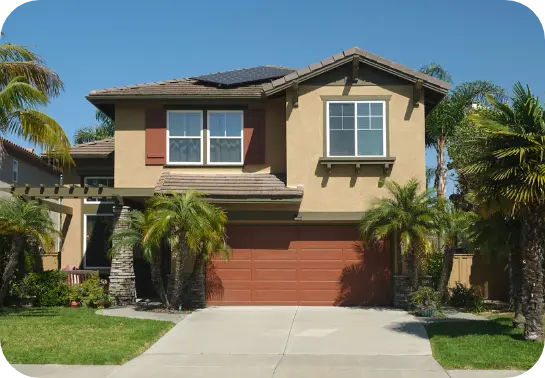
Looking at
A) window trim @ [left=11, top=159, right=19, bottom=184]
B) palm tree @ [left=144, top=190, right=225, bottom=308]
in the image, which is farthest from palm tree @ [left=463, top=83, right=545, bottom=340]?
window trim @ [left=11, top=159, right=19, bottom=184]

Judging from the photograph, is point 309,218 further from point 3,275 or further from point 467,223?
point 3,275

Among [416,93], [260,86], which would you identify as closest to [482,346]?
[416,93]

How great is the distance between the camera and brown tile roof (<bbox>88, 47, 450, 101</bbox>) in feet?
63.8

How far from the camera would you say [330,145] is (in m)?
19.7

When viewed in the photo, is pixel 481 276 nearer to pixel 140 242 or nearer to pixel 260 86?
pixel 260 86

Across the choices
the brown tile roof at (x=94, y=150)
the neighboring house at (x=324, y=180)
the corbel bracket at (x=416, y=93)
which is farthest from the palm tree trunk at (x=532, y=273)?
the brown tile roof at (x=94, y=150)

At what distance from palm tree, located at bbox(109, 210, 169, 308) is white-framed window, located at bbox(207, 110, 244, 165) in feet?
9.97

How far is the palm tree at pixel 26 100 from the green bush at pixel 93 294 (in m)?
4.18

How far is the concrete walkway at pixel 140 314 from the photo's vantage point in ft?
54.8

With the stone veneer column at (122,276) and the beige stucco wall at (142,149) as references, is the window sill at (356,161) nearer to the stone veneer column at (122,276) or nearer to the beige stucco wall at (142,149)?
the beige stucco wall at (142,149)

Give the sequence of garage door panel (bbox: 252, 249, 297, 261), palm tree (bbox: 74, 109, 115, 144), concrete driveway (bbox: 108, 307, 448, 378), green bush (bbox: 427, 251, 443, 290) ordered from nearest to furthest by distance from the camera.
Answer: concrete driveway (bbox: 108, 307, 448, 378)
garage door panel (bbox: 252, 249, 297, 261)
green bush (bbox: 427, 251, 443, 290)
palm tree (bbox: 74, 109, 115, 144)

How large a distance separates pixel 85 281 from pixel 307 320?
6.61m

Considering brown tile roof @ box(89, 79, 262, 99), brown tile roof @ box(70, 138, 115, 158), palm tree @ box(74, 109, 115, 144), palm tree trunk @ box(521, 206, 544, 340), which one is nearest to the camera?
palm tree trunk @ box(521, 206, 544, 340)

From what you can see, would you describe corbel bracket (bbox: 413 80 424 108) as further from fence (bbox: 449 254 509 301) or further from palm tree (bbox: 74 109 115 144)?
palm tree (bbox: 74 109 115 144)
